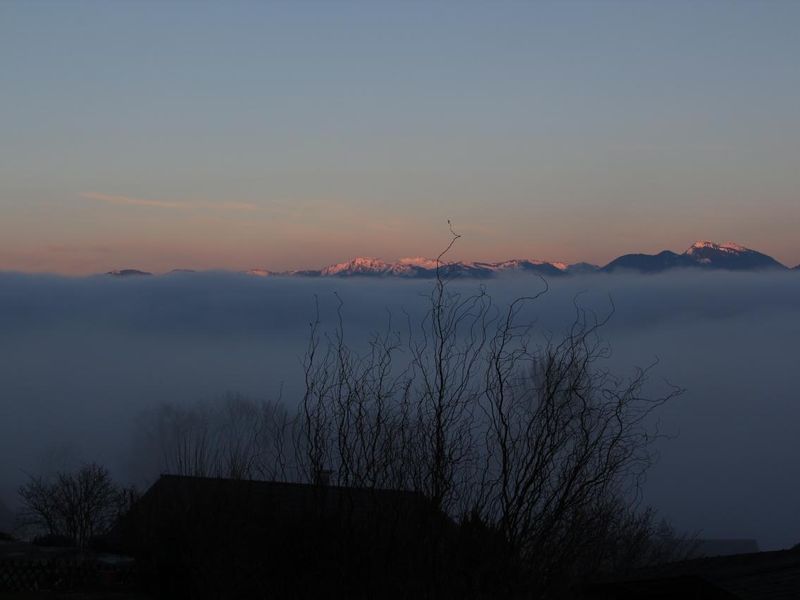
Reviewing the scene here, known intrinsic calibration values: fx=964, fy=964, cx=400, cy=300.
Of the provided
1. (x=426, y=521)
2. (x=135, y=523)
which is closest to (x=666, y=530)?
(x=135, y=523)

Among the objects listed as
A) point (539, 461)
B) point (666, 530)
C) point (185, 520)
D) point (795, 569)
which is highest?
point (539, 461)

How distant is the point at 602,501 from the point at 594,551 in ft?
1.83

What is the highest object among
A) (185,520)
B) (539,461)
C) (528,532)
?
(539,461)

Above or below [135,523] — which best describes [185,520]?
above

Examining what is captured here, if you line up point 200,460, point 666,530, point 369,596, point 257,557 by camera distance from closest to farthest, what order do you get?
point 369,596 → point 257,557 → point 200,460 → point 666,530

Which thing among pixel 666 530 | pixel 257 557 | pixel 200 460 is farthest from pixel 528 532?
pixel 666 530

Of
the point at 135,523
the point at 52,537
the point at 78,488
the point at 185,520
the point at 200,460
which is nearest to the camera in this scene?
the point at 200,460

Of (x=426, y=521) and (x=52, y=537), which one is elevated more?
(x=426, y=521)

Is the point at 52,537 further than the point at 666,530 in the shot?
Yes

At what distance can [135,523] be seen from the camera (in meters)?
24.5

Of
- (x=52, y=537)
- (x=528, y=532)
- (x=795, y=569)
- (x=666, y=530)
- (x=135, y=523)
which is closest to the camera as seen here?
(x=528, y=532)

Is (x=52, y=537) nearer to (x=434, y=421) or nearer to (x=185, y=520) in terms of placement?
(x=185, y=520)

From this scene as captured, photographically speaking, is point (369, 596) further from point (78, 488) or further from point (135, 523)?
point (78, 488)

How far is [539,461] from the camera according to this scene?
891 cm
